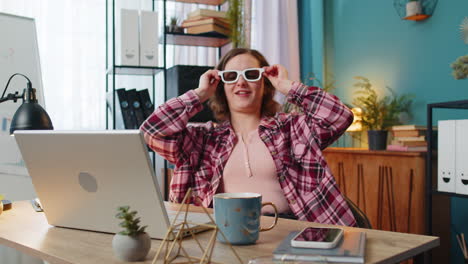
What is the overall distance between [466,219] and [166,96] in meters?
1.89

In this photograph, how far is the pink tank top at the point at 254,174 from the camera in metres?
1.68

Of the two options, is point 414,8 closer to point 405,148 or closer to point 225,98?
point 405,148

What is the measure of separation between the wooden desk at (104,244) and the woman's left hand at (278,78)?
0.80m

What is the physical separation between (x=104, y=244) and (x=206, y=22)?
2.20m

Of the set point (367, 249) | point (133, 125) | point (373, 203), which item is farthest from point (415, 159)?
point (367, 249)

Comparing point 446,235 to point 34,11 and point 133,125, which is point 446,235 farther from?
point 34,11

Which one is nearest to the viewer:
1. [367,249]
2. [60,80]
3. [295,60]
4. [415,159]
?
[367,249]

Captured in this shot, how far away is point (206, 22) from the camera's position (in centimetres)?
295

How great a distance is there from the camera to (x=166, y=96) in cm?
291

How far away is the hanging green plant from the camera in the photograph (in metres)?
Answer: 2.96

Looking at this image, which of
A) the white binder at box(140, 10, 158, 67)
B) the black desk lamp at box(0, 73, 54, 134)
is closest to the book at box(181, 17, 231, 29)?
the white binder at box(140, 10, 158, 67)

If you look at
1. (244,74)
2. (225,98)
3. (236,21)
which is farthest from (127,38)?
(244,74)

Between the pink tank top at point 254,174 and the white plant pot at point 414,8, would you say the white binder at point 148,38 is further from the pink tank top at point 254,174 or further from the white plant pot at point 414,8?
the white plant pot at point 414,8

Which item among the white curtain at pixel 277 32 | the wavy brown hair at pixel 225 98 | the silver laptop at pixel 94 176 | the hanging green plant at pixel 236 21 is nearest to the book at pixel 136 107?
the hanging green plant at pixel 236 21
